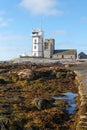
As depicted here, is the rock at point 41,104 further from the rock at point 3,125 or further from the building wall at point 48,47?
the building wall at point 48,47

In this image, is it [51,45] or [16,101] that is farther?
[51,45]

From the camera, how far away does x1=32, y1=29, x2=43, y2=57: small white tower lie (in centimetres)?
7162

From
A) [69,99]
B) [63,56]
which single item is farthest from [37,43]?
[69,99]

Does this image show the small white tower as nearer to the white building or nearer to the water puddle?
the white building

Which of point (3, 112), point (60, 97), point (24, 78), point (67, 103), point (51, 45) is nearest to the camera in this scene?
point (3, 112)

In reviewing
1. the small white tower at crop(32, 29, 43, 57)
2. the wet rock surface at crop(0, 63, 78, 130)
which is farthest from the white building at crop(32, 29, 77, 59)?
the wet rock surface at crop(0, 63, 78, 130)

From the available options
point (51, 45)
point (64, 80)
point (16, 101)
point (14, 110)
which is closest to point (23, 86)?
point (64, 80)

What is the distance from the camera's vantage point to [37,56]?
238ft

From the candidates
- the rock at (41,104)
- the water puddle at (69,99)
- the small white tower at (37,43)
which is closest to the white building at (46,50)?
the small white tower at (37,43)

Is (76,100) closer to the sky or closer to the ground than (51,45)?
closer to the ground

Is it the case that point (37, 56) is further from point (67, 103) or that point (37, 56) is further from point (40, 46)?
point (67, 103)

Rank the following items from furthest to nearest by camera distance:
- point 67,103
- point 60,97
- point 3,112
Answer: point 60,97, point 67,103, point 3,112

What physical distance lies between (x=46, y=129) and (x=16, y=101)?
4202mm

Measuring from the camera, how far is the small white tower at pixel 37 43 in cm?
7162
